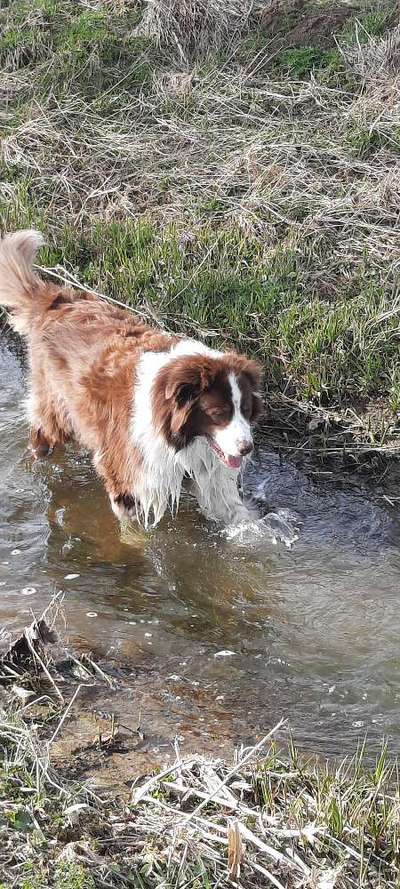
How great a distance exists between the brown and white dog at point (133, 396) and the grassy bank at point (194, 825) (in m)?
2.00

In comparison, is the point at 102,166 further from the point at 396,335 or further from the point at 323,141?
the point at 396,335

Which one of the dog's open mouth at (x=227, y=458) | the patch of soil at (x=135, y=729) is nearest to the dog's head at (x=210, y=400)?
the dog's open mouth at (x=227, y=458)

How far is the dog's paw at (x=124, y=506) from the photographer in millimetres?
5348

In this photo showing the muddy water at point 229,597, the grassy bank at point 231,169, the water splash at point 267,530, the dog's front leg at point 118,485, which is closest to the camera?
the muddy water at point 229,597

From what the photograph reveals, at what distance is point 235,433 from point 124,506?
1028mm

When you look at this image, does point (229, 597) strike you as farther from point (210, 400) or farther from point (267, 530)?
point (210, 400)

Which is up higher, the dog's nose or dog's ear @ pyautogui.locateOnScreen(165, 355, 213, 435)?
dog's ear @ pyautogui.locateOnScreen(165, 355, 213, 435)

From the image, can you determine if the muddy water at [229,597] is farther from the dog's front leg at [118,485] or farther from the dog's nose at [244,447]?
the dog's nose at [244,447]

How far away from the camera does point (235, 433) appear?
15.4ft

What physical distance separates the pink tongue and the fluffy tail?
1.74 meters

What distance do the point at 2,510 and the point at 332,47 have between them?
6962mm

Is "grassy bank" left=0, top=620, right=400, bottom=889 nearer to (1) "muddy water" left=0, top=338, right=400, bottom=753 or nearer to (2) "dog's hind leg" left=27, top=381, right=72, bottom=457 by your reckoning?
(1) "muddy water" left=0, top=338, right=400, bottom=753

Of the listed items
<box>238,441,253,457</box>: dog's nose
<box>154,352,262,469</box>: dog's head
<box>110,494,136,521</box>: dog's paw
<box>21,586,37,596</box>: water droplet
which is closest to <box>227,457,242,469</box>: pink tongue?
<box>154,352,262,469</box>: dog's head

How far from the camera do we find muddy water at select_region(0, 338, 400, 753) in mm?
3758
